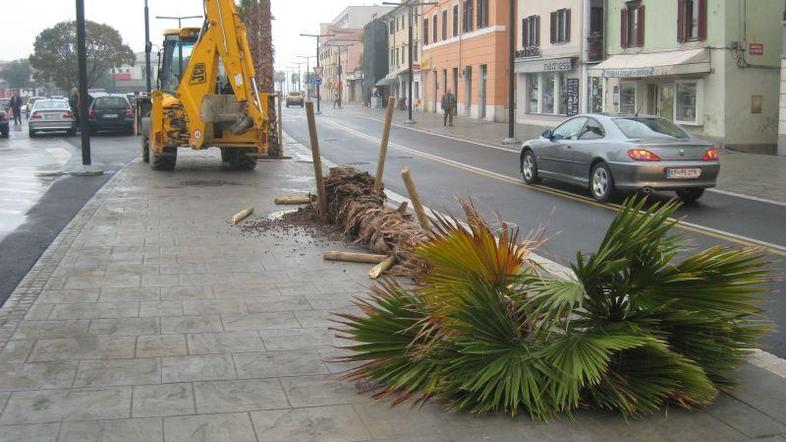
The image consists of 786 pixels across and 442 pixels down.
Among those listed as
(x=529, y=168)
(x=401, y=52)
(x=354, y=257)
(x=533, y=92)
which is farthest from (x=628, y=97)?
(x=401, y=52)

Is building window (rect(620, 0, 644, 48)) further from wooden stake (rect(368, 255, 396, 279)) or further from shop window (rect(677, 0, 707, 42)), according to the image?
wooden stake (rect(368, 255, 396, 279))

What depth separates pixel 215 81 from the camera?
1762cm

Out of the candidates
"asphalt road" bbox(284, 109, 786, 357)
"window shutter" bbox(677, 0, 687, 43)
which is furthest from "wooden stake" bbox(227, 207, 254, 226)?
"window shutter" bbox(677, 0, 687, 43)

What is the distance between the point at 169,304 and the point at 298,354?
1766mm

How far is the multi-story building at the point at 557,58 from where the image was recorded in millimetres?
34812

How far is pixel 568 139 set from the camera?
50.9ft

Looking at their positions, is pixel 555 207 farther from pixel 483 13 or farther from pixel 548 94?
pixel 483 13

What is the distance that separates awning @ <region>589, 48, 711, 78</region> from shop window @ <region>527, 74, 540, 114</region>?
29.0 ft

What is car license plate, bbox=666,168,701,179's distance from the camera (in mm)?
13539

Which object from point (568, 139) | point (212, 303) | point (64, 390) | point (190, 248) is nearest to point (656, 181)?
point (568, 139)

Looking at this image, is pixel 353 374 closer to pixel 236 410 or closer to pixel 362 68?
pixel 236 410

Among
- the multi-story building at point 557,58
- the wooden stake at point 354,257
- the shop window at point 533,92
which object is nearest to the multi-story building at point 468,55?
the shop window at point 533,92

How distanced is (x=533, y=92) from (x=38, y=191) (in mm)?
29859

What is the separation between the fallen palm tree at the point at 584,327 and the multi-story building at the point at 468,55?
40.1 metres
